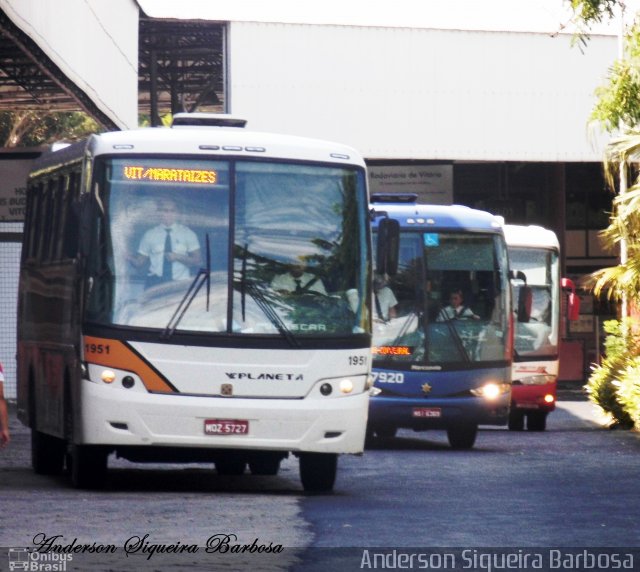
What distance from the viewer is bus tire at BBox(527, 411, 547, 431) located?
98.7 feet

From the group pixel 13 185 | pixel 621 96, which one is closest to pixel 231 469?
pixel 621 96

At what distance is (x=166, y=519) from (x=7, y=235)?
21438mm

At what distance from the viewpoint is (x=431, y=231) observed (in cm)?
2495

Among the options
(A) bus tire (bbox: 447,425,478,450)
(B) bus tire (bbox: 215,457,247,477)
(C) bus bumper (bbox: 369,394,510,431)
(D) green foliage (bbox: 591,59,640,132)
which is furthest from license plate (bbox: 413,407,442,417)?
(B) bus tire (bbox: 215,457,247,477)

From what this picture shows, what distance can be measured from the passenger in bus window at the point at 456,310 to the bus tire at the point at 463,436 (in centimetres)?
138

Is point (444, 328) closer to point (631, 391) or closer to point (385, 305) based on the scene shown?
point (385, 305)

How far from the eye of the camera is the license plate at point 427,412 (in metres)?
24.1

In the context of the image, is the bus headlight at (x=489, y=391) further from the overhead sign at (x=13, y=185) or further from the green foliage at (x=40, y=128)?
the green foliage at (x=40, y=128)

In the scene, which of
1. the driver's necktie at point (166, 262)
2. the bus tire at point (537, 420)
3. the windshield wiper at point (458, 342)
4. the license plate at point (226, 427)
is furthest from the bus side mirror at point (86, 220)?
the bus tire at point (537, 420)

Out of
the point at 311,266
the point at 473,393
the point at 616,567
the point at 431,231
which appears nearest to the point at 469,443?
the point at 473,393

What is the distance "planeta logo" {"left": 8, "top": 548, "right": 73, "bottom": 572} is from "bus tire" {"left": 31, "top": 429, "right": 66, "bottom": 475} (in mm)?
7460

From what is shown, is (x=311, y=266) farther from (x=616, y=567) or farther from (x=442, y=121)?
(x=442, y=121)

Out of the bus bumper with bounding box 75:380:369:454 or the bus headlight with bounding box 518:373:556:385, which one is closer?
the bus bumper with bounding box 75:380:369:454

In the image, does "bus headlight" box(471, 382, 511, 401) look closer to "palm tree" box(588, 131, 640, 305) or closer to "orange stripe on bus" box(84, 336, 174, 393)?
"palm tree" box(588, 131, 640, 305)
